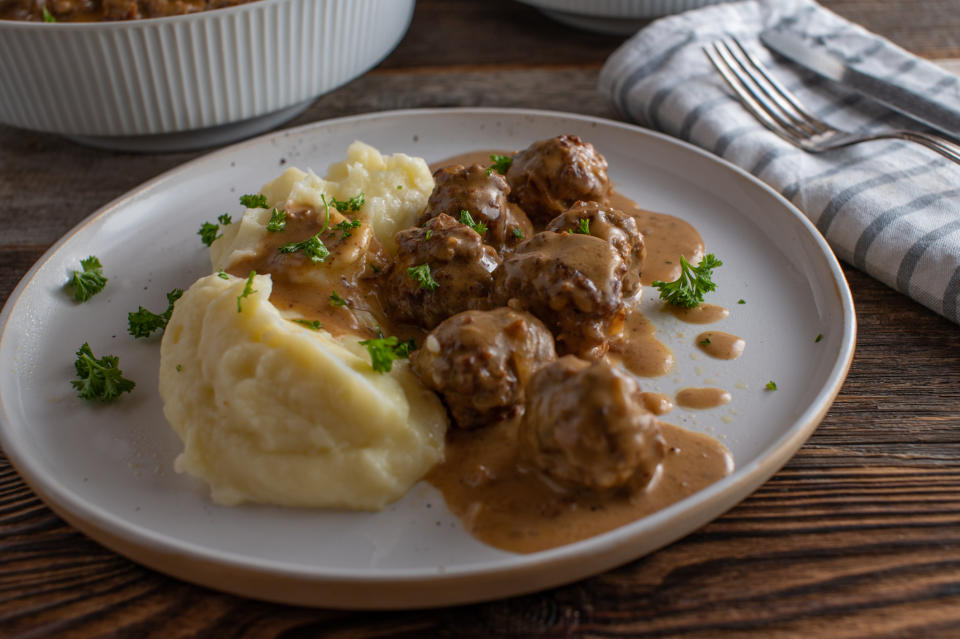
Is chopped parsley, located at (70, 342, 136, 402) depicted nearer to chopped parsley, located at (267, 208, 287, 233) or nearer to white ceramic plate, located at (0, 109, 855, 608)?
white ceramic plate, located at (0, 109, 855, 608)

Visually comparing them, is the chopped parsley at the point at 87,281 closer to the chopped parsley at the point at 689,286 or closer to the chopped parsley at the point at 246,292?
the chopped parsley at the point at 246,292

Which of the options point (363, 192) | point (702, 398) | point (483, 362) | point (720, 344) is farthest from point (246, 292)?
point (720, 344)

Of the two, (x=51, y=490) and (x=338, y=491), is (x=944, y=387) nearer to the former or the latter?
(x=338, y=491)

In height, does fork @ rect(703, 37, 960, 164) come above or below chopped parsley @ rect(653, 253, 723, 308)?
above

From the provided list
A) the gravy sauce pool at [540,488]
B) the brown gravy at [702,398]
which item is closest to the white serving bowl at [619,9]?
the gravy sauce pool at [540,488]

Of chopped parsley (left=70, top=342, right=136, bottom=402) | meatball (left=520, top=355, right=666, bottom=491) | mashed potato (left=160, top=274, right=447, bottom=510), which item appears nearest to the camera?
meatball (left=520, top=355, right=666, bottom=491)

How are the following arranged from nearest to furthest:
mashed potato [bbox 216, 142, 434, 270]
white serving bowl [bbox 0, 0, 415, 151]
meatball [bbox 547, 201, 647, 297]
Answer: meatball [bbox 547, 201, 647, 297]
mashed potato [bbox 216, 142, 434, 270]
white serving bowl [bbox 0, 0, 415, 151]

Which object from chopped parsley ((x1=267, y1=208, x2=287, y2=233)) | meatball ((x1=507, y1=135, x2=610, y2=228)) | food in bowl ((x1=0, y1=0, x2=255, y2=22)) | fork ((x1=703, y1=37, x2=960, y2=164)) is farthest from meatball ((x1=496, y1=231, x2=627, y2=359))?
food in bowl ((x1=0, y1=0, x2=255, y2=22))

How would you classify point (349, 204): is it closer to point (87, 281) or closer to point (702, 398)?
point (87, 281)
